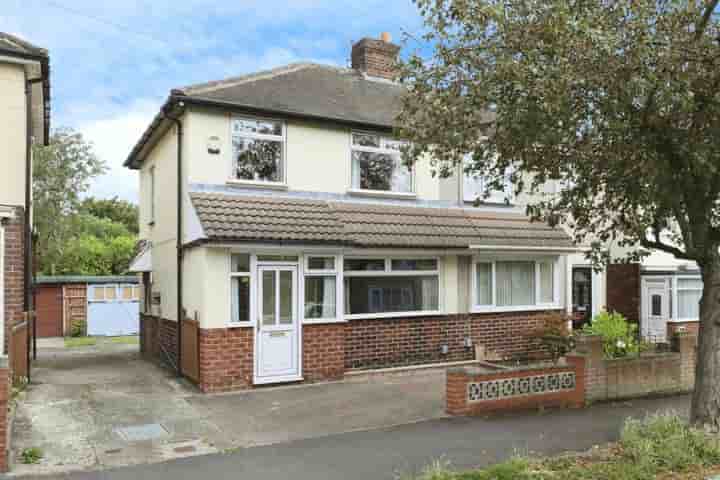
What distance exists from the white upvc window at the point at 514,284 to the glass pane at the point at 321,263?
3.74 m

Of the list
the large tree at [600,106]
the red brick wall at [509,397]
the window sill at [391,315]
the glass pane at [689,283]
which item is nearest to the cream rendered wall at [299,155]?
the window sill at [391,315]

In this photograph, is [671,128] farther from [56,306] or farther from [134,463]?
[56,306]

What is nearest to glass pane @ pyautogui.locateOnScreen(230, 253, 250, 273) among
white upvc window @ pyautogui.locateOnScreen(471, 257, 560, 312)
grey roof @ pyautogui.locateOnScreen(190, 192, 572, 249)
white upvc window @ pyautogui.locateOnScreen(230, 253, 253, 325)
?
white upvc window @ pyautogui.locateOnScreen(230, 253, 253, 325)

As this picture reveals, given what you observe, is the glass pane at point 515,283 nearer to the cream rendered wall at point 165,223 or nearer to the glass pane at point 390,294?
the glass pane at point 390,294

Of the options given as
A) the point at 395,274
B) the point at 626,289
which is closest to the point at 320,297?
the point at 395,274

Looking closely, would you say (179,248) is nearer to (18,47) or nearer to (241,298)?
(241,298)

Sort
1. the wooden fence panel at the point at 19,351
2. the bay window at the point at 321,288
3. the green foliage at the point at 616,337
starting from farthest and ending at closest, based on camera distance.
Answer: the bay window at the point at 321,288
the green foliage at the point at 616,337
the wooden fence panel at the point at 19,351

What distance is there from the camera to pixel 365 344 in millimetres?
12969

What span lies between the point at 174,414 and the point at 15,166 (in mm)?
5454

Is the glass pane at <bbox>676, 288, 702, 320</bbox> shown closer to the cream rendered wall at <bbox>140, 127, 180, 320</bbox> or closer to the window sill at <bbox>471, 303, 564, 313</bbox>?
the window sill at <bbox>471, 303, 564, 313</bbox>

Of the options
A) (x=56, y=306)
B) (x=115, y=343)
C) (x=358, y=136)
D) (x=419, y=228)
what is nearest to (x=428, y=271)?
(x=419, y=228)

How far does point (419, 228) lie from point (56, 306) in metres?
16.6

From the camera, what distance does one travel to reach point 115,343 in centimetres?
2103

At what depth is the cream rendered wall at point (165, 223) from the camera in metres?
13.4
